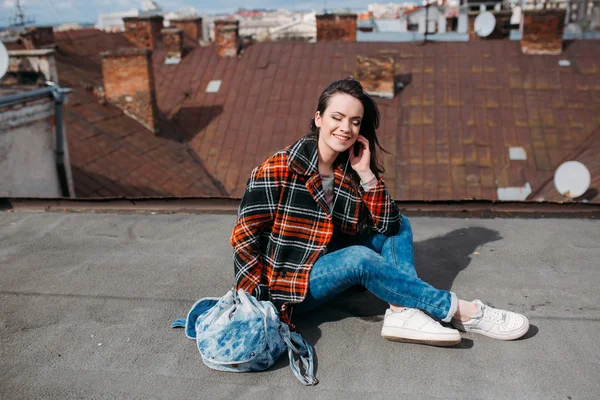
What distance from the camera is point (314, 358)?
8.77ft

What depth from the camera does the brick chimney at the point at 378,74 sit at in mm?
12055

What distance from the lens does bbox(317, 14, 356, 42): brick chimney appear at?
16609 millimetres

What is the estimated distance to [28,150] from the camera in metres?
8.20

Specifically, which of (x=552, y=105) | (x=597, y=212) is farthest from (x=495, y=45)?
(x=597, y=212)

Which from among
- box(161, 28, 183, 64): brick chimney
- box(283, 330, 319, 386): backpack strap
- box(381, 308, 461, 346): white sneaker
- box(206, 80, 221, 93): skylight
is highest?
box(161, 28, 183, 64): brick chimney

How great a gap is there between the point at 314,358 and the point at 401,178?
8105mm

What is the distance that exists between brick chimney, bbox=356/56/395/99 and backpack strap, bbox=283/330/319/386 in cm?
998

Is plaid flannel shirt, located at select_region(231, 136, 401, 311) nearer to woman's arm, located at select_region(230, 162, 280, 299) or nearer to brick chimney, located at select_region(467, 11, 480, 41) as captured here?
woman's arm, located at select_region(230, 162, 280, 299)

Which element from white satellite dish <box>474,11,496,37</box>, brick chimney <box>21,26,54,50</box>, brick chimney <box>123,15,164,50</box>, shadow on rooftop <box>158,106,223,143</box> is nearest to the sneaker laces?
shadow on rooftop <box>158,106,223,143</box>

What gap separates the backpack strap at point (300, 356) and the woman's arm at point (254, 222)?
0.27 m

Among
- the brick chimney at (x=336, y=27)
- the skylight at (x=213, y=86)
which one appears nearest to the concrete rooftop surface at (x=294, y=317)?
the skylight at (x=213, y=86)

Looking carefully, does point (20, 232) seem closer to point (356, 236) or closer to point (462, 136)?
point (356, 236)

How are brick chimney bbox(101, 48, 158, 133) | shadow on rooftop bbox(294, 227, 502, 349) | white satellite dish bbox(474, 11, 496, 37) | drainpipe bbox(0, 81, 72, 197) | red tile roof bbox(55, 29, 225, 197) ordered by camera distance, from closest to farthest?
shadow on rooftop bbox(294, 227, 502, 349) < drainpipe bbox(0, 81, 72, 197) < red tile roof bbox(55, 29, 225, 197) < brick chimney bbox(101, 48, 158, 133) < white satellite dish bbox(474, 11, 496, 37)

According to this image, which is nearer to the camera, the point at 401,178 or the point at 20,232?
the point at 20,232
